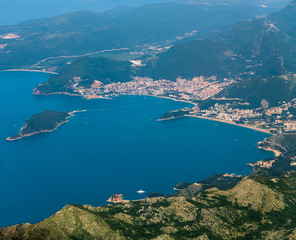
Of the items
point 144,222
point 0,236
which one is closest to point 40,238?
point 0,236

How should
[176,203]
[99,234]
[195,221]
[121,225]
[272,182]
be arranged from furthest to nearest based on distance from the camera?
[272,182]
[176,203]
[195,221]
[121,225]
[99,234]

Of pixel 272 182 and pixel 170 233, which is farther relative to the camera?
pixel 272 182

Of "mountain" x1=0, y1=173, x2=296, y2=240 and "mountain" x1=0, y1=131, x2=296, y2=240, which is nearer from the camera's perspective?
"mountain" x1=0, y1=131, x2=296, y2=240

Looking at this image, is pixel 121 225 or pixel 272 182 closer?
pixel 121 225

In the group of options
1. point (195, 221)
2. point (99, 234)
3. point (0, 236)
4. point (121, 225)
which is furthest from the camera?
point (195, 221)

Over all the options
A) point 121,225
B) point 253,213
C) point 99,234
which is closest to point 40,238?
point 99,234

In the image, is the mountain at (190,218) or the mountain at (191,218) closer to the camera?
the mountain at (191,218)

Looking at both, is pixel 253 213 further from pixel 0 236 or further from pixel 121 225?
pixel 0 236

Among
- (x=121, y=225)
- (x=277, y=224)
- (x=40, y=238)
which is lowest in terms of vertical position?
(x=277, y=224)

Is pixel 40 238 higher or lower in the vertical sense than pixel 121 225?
higher

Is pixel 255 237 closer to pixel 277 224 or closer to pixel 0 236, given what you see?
pixel 277 224
